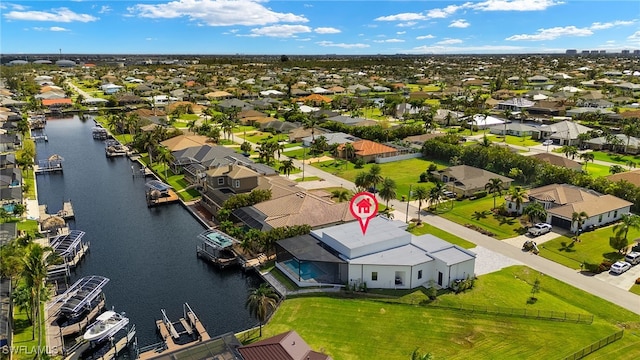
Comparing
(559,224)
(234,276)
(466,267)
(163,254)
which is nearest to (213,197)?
(163,254)

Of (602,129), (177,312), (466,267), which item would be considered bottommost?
(177,312)

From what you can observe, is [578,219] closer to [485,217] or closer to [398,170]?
[485,217]

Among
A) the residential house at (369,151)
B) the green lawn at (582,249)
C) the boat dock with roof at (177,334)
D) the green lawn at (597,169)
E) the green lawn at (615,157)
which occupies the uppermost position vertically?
the residential house at (369,151)

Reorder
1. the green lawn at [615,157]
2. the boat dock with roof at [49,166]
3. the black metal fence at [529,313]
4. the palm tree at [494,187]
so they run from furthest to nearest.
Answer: the green lawn at [615,157] < the boat dock with roof at [49,166] < the palm tree at [494,187] < the black metal fence at [529,313]

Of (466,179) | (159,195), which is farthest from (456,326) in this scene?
Result: (159,195)

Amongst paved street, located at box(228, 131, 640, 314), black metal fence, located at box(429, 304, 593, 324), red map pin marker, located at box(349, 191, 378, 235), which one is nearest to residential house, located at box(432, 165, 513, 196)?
paved street, located at box(228, 131, 640, 314)

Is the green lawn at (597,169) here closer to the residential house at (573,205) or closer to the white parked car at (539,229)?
the residential house at (573,205)

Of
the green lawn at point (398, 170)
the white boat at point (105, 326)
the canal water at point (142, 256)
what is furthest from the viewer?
the green lawn at point (398, 170)

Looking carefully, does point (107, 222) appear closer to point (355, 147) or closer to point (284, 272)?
point (284, 272)

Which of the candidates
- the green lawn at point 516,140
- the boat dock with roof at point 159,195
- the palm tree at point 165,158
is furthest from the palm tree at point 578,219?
the palm tree at point 165,158
